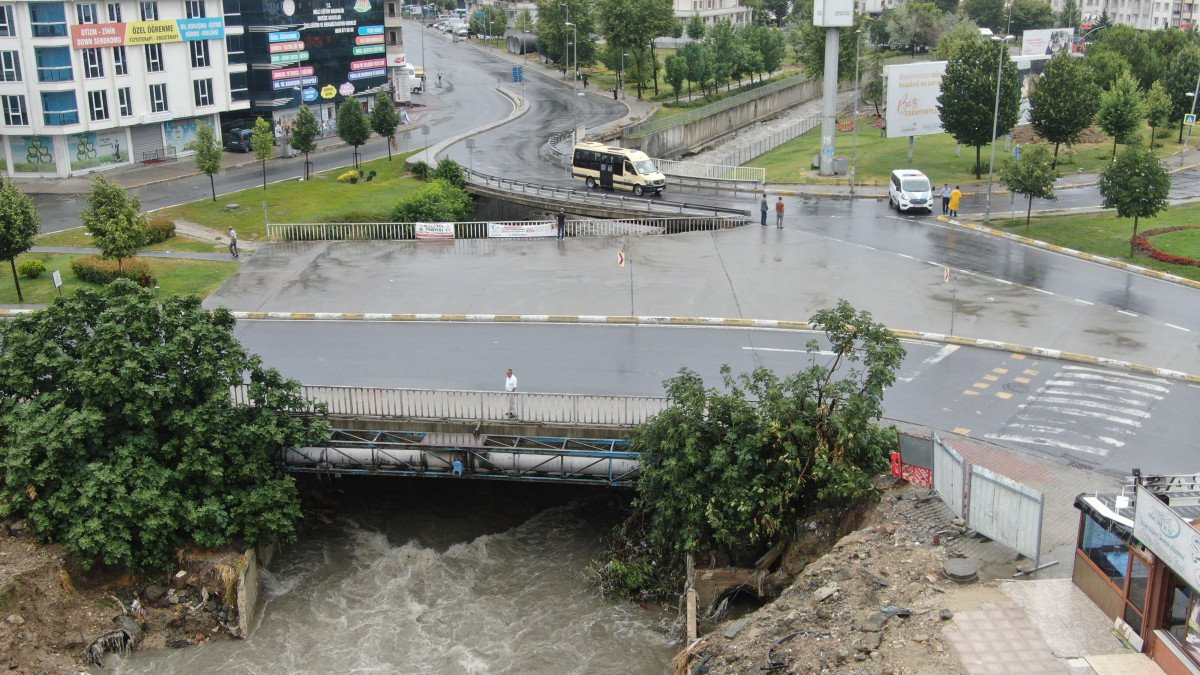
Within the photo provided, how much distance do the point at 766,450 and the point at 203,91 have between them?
56.9 metres

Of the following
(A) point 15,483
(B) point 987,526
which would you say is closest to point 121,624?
(A) point 15,483

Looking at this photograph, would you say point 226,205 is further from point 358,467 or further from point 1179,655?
point 1179,655

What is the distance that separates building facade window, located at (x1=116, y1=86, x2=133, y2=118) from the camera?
2640 inches

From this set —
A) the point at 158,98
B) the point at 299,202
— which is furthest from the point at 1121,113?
the point at 158,98

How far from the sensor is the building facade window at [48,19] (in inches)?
2425

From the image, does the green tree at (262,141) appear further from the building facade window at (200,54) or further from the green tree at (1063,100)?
the green tree at (1063,100)

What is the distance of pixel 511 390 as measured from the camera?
3197 cm

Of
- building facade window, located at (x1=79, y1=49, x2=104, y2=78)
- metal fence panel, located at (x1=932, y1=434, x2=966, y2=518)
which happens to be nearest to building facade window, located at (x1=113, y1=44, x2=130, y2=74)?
building facade window, located at (x1=79, y1=49, x2=104, y2=78)

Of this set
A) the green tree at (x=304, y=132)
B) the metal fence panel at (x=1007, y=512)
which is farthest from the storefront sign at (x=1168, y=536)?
the green tree at (x=304, y=132)

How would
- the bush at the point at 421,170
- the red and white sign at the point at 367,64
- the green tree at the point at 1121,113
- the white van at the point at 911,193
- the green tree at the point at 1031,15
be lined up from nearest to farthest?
the white van at the point at 911,193 → the green tree at the point at 1121,113 → the bush at the point at 421,170 → the red and white sign at the point at 367,64 → the green tree at the point at 1031,15

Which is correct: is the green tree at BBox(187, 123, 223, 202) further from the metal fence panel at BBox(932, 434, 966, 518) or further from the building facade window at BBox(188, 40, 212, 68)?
the metal fence panel at BBox(932, 434, 966, 518)

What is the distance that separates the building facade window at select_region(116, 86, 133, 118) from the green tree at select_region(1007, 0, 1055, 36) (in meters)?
99.4

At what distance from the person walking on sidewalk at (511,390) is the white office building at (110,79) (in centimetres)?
4279

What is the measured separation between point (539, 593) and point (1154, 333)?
2248cm
